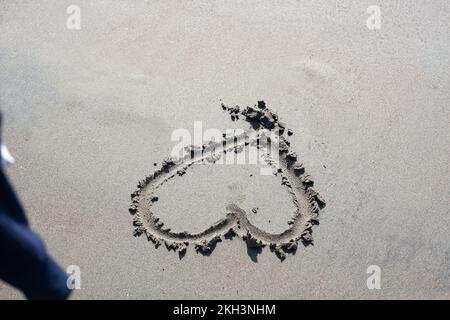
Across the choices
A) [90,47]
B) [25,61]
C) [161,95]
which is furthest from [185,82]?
[25,61]

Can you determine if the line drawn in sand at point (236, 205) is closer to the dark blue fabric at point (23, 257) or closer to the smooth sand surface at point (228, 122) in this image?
the smooth sand surface at point (228, 122)

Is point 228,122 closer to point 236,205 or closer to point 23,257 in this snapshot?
point 236,205

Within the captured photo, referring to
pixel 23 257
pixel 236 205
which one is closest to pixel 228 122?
pixel 236 205

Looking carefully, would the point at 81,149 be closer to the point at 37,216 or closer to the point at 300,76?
the point at 37,216

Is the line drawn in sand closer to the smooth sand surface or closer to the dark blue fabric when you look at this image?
the smooth sand surface

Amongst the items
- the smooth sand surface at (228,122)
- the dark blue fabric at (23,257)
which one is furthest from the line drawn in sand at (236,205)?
the dark blue fabric at (23,257)
